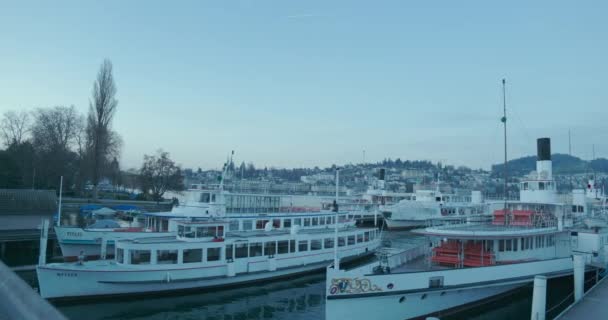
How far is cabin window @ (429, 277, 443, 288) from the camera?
45.1 ft

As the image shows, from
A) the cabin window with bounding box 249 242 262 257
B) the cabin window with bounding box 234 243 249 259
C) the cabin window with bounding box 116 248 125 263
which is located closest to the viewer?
the cabin window with bounding box 116 248 125 263

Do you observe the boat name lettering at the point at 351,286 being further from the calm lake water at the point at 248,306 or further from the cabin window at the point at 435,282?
the calm lake water at the point at 248,306

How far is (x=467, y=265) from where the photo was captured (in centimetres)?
1600

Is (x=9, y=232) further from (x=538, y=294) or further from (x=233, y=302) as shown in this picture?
(x=538, y=294)

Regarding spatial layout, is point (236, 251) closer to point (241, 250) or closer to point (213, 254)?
point (241, 250)

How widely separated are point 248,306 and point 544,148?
58.6ft

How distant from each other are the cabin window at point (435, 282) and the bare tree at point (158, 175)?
5559 cm

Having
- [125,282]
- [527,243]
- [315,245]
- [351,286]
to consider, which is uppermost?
[527,243]

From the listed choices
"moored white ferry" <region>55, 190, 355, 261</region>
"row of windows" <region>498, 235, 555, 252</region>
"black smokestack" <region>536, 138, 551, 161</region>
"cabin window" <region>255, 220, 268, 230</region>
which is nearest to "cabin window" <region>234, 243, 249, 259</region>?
"moored white ferry" <region>55, 190, 355, 261</region>

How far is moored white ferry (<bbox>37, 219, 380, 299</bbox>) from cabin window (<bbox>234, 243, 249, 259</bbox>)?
0.03m

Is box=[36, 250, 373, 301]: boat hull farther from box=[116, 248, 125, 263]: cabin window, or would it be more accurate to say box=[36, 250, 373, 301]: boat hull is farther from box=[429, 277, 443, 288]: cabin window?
box=[429, 277, 443, 288]: cabin window

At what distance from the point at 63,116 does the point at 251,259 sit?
5359 cm

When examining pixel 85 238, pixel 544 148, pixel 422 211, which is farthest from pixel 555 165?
pixel 85 238

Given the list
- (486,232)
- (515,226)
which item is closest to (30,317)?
(486,232)
